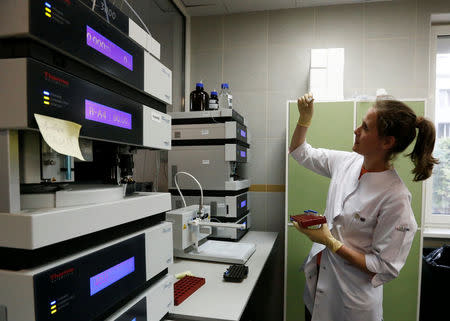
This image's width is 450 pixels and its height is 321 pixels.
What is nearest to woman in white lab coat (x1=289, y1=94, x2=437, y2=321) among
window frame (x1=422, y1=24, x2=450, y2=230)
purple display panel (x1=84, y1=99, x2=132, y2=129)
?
Answer: purple display panel (x1=84, y1=99, x2=132, y2=129)

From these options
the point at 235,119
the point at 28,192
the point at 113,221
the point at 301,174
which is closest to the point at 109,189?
the point at 113,221

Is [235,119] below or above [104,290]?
above

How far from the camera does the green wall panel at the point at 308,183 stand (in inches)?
80.0

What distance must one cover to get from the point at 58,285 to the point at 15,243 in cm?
11

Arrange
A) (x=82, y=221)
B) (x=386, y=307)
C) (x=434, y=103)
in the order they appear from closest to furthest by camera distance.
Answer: (x=82, y=221) < (x=386, y=307) < (x=434, y=103)

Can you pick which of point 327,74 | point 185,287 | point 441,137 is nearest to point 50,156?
point 185,287

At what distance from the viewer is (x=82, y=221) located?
56 centimetres

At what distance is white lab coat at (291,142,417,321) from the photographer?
1160mm

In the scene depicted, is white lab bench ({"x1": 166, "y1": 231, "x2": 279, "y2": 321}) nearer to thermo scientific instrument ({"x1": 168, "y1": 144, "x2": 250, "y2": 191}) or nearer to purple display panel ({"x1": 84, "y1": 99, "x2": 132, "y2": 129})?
thermo scientific instrument ({"x1": 168, "y1": 144, "x2": 250, "y2": 191})

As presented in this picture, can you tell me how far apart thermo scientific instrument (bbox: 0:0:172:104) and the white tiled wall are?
1.81 meters

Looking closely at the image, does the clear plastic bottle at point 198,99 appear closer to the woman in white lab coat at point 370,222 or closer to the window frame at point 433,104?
the woman in white lab coat at point 370,222

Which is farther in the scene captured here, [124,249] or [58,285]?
[124,249]

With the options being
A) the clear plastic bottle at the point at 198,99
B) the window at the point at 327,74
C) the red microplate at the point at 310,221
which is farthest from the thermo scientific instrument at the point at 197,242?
the window at the point at 327,74

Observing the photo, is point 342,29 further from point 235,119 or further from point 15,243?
point 15,243
